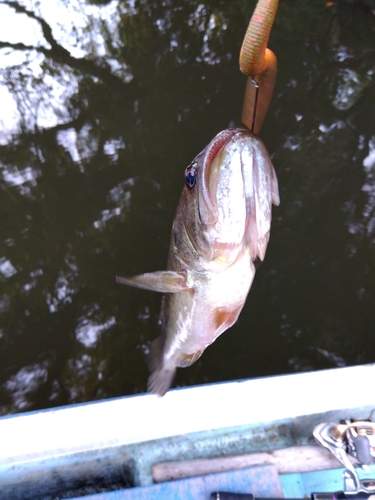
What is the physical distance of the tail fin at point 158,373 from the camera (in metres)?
2.02

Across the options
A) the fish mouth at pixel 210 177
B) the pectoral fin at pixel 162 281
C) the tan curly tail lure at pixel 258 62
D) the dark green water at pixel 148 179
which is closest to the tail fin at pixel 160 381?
the pectoral fin at pixel 162 281

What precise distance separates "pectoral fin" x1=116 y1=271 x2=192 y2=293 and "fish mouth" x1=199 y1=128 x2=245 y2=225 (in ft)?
1.30

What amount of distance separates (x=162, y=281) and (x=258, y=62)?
0.98 m

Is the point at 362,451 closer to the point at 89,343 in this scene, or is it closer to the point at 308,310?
the point at 308,310

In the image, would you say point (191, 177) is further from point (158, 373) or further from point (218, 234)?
point (158, 373)

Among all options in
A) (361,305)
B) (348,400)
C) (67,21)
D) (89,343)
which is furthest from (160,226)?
(67,21)

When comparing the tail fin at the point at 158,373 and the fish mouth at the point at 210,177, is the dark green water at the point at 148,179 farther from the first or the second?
the fish mouth at the point at 210,177

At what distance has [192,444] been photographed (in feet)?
6.73

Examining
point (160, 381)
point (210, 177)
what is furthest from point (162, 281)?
point (160, 381)

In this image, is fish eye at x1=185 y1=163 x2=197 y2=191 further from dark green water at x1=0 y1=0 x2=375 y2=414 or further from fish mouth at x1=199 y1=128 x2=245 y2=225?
dark green water at x1=0 y1=0 x2=375 y2=414

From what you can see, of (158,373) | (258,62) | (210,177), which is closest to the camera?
(258,62)

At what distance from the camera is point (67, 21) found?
163 inches

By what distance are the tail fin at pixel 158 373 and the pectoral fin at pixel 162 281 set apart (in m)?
0.63

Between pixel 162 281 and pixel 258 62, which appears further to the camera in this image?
pixel 162 281
